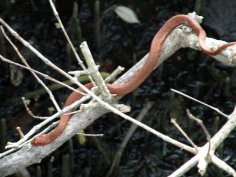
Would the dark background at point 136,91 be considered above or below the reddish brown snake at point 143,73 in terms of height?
below

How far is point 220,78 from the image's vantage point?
12.7 ft

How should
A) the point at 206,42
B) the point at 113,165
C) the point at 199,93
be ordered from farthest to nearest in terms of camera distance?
the point at 199,93
the point at 113,165
the point at 206,42

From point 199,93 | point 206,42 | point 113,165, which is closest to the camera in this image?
point 206,42

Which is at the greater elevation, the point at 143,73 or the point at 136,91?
the point at 143,73

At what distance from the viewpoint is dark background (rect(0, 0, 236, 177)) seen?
11.2ft

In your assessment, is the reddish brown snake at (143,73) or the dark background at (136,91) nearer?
the reddish brown snake at (143,73)

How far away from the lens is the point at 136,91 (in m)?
3.79

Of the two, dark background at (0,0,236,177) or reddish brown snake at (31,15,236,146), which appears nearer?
reddish brown snake at (31,15,236,146)

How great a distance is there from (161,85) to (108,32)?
587mm

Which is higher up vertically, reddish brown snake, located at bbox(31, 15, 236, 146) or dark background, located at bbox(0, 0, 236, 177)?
reddish brown snake, located at bbox(31, 15, 236, 146)

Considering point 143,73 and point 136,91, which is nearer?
point 143,73

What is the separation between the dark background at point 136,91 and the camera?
3.42 m

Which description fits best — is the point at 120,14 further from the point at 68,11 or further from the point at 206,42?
the point at 206,42

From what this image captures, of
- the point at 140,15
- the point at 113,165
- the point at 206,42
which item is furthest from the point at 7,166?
the point at 140,15
